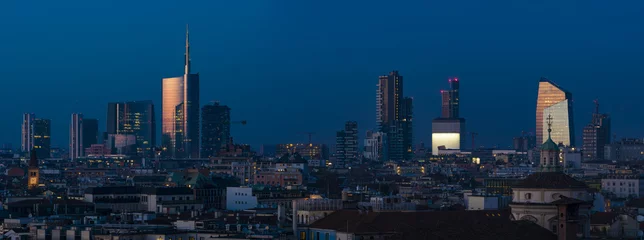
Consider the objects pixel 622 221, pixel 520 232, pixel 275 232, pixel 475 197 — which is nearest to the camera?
pixel 520 232

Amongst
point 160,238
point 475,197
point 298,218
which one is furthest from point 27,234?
point 475,197

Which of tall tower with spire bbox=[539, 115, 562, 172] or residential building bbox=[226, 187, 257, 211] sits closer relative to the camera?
tall tower with spire bbox=[539, 115, 562, 172]

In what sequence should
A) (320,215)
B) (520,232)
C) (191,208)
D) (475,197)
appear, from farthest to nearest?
1. (191,208)
2. (475,197)
3. (320,215)
4. (520,232)

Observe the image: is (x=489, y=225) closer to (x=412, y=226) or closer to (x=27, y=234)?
(x=412, y=226)

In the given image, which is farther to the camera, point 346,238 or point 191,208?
point 191,208

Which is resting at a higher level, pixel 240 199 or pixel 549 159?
pixel 549 159

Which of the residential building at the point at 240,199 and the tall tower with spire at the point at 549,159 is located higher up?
the tall tower with spire at the point at 549,159

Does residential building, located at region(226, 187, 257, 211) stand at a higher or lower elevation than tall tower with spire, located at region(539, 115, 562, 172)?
lower

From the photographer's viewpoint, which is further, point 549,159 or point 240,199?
point 240,199

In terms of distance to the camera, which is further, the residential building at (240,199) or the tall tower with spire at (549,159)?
the residential building at (240,199)

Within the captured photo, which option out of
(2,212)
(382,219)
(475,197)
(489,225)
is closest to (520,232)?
(489,225)
